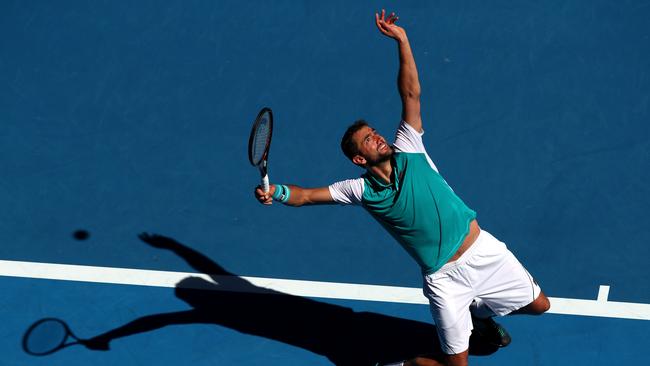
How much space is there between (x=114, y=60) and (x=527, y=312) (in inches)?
208

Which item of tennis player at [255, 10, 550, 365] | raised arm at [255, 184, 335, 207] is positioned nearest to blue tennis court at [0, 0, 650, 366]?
tennis player at [255, 10, 550, 365]

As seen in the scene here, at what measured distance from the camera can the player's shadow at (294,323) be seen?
7.30 meters

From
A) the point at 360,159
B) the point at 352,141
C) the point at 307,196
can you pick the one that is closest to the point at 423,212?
the point at 360,159

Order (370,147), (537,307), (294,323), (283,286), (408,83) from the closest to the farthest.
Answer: (370,147) → (408,83) → (537,307) → (294,323) → (283,286)

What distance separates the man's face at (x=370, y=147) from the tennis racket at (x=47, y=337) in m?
3.50

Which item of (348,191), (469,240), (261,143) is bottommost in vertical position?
(469,240)

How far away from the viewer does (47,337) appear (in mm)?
7547

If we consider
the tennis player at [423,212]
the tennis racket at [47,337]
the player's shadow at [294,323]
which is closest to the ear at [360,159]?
the tennis player at [423,212]

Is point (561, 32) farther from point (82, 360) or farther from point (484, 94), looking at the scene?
point (82, 360)

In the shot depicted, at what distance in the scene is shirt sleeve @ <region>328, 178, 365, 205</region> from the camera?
6.09 meters

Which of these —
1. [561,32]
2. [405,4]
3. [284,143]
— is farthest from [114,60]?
[561,32]

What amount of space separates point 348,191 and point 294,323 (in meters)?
1.92

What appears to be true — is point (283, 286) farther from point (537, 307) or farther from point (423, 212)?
point (537, 307)

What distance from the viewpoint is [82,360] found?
7.39 metres
